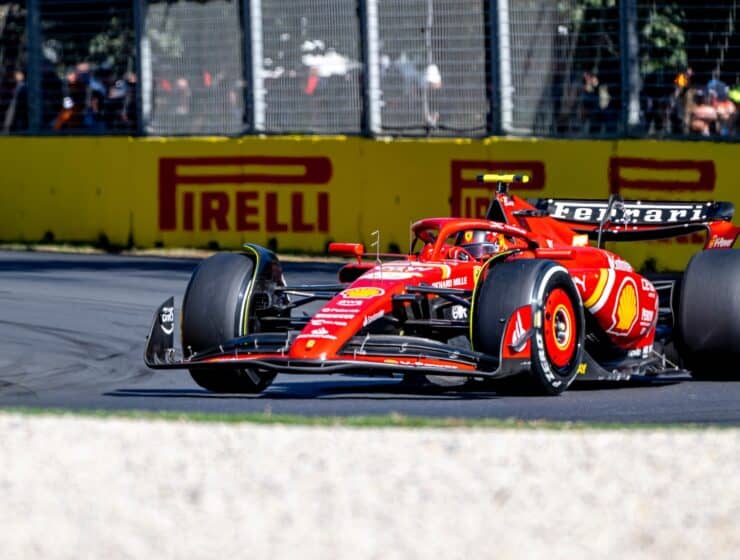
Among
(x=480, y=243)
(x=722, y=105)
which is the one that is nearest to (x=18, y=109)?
(x=722, y=105)

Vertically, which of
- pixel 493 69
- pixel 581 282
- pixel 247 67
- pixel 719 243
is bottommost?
pixel 581 282

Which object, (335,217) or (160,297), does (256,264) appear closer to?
(160,297)

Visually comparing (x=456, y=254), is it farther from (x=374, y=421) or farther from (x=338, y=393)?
(x=374, y=421)

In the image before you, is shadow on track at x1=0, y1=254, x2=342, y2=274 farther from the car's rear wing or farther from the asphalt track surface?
the car's rear wing

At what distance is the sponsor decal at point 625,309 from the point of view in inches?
361

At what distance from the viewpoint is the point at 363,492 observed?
5.30 m

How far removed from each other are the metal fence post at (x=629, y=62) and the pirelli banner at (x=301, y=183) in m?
0.24

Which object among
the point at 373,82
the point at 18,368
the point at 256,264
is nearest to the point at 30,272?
the point at 373,82

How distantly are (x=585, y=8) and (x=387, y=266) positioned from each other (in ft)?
22.6

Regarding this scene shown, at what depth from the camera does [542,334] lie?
27.2ft

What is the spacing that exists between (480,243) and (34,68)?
31.7 ft

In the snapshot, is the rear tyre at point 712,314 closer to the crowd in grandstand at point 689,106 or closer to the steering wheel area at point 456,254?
the steering wheel area at point 456,254

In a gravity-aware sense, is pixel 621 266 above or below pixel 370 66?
below

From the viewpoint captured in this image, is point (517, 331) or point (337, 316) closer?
point (517, 331)
